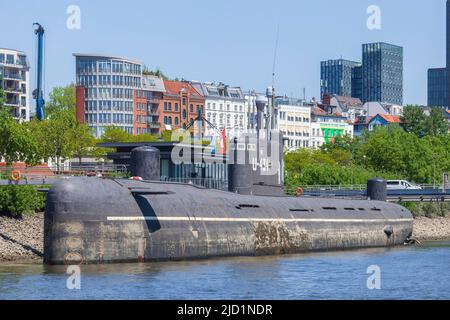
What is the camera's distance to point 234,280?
46.2 m

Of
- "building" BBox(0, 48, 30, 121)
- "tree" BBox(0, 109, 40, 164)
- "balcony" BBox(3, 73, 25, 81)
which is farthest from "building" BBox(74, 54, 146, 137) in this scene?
"tree" BBox(0, 109, 40, 164)

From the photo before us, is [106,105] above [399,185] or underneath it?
above

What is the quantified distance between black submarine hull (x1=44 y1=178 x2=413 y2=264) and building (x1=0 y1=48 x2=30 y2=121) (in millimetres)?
117554

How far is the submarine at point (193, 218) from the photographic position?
49531 millimetres

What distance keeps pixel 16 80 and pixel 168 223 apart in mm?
133509

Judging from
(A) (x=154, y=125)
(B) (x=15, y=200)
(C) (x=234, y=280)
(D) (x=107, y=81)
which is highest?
(D) (x=107, y=81)

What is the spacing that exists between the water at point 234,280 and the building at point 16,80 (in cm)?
12800

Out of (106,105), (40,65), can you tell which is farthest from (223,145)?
(106,105)

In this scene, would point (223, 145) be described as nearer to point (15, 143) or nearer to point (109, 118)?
point (15, 143)

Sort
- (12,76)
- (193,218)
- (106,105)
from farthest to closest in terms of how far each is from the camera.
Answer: (106,105) < (12,76) < (193,218)

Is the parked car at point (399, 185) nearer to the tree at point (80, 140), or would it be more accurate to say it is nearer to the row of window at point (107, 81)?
the tree at point (80, 140)

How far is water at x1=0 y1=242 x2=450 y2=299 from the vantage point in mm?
41562
